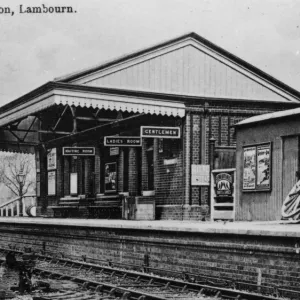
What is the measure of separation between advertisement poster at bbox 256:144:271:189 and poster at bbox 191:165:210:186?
3.38 meters

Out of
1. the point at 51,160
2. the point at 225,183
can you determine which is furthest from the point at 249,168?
the point at 51,160

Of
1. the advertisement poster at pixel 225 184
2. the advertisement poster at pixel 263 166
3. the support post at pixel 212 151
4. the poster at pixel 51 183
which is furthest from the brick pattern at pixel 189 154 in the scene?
the poster at pixel 51 183

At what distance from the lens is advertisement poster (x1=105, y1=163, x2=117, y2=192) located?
22797mm

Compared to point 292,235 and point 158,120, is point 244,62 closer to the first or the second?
point 158,120

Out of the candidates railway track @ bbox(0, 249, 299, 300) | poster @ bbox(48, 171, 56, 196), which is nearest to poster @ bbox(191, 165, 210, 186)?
railway track @ bbox(0, 249, 299, 300)

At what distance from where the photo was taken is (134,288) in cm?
1037

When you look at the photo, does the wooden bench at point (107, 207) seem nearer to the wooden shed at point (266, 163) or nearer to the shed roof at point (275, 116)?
the wooden shed at point (266, 163)

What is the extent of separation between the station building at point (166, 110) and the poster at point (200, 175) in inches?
1.1

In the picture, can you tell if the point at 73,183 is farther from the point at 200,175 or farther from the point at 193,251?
the point at 193,251

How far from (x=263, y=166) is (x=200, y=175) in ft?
12.1

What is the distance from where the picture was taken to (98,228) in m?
14.1

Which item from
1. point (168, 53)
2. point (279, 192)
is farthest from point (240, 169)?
point (168, 53)

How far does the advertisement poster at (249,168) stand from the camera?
603 inches

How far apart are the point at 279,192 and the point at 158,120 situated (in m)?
6.40
